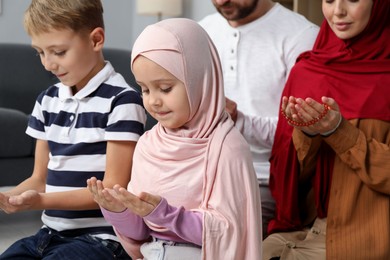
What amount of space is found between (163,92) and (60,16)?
394 millimetres

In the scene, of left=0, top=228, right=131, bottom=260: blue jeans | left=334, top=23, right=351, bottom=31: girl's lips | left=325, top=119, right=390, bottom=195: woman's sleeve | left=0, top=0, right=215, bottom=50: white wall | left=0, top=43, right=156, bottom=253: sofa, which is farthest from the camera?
left=0, top=0, right=215, bottom=50: white wall

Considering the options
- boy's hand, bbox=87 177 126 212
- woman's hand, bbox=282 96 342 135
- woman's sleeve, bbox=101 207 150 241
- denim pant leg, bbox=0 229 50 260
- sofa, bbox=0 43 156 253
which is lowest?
sofa, bbox=0 43 156 253

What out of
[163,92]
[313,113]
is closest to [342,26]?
[313,113]

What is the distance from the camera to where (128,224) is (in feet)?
5.08

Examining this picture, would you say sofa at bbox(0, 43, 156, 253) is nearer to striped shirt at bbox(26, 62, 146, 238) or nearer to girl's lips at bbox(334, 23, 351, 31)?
striped shirt at bbox(26, 62, 146, 238)

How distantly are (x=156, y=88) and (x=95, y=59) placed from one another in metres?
0.35

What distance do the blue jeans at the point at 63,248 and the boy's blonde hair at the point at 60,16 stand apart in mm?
520

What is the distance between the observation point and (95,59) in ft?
6.00

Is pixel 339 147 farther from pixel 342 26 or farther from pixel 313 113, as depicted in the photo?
pixel 342 26

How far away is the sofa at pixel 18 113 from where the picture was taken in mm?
3459

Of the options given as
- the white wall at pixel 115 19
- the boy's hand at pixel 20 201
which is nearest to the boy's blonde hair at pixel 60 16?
the boy's hand at pixel 20 201

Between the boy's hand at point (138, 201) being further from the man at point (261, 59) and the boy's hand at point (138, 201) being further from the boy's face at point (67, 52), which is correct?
the man at point (261, 59)

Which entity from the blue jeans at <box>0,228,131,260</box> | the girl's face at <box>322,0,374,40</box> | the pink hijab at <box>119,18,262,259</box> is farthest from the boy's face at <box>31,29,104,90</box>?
the girl's face at <box>322,0,374,40</box>

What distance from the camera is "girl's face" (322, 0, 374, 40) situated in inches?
73.0
